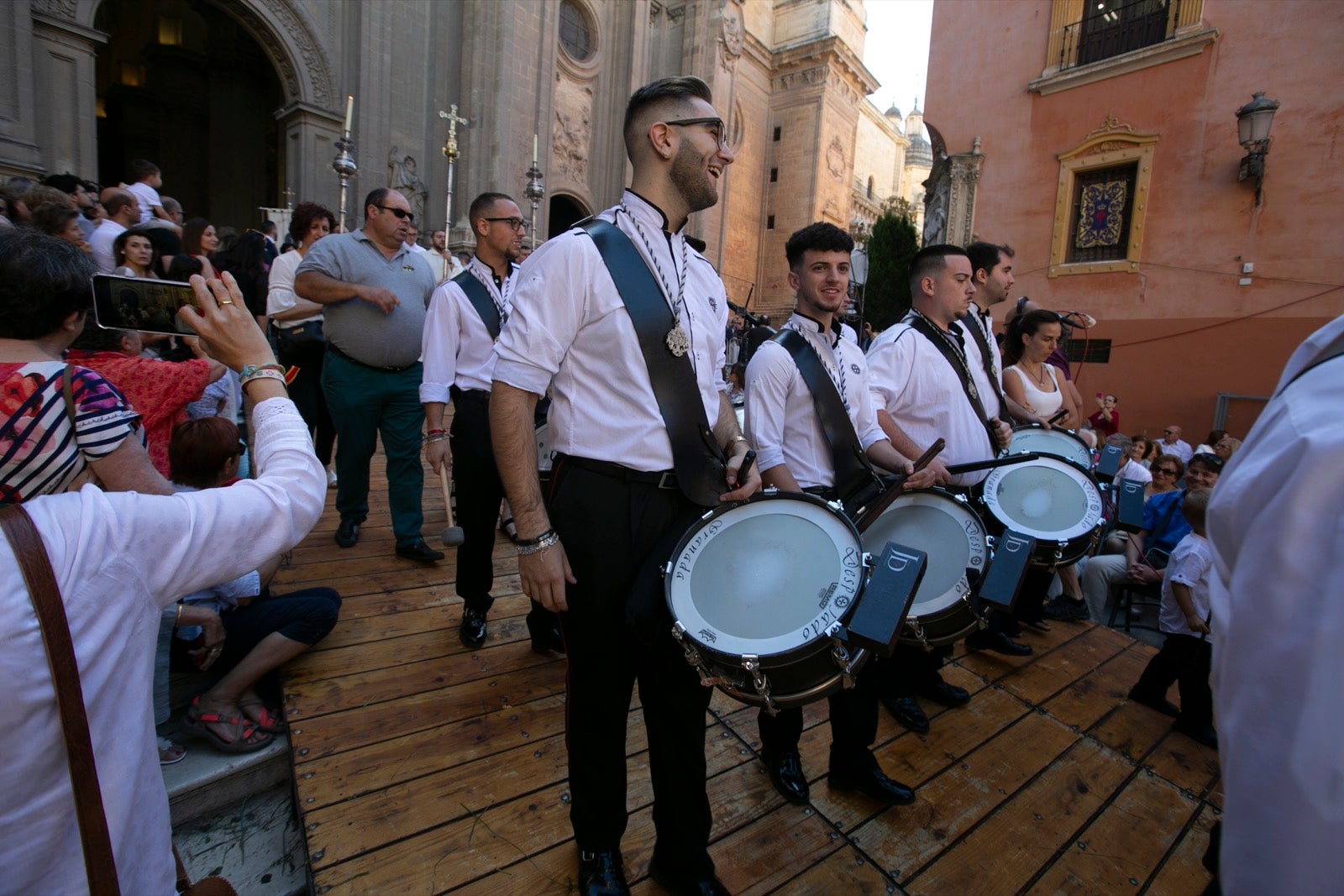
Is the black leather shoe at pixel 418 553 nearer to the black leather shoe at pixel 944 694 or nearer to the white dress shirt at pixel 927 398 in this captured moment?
the white dress shirt at pixel 927 398

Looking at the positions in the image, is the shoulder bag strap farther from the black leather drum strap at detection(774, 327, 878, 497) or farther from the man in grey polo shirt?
the man in grey polo shirt

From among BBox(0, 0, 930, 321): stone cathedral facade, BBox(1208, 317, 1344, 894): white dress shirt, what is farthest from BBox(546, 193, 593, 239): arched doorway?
BBox(1208, 317, 1344, 894): white dress shirt

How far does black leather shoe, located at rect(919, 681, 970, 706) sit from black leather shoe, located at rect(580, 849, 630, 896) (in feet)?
6.38

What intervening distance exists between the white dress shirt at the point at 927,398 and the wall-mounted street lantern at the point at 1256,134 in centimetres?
1147

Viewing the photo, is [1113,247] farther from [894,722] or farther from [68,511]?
[68,511]

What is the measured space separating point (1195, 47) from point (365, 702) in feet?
52.1

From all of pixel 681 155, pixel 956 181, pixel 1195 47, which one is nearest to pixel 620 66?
pixel 956 181

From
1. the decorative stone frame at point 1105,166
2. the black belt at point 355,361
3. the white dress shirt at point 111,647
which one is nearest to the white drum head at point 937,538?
the white dress shirt at point 111,647

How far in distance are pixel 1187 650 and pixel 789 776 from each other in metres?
2.33

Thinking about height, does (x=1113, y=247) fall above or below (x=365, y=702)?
above

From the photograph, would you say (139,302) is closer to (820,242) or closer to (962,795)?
(820,242)

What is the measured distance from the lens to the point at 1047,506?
3.28 m

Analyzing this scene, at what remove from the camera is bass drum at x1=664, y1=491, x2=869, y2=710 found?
1.63 m

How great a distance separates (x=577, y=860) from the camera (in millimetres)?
2035
